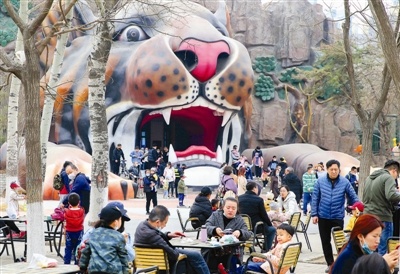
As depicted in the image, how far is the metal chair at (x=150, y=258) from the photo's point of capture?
787cm

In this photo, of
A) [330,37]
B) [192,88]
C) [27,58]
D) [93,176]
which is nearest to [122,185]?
[192,88]

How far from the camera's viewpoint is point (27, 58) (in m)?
9.05

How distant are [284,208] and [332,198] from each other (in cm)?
319

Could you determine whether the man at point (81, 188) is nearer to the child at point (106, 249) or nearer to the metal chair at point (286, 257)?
the metal chair at point (286, 257)

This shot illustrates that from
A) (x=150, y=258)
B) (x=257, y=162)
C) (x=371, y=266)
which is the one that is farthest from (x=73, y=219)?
(x=257, y=162)

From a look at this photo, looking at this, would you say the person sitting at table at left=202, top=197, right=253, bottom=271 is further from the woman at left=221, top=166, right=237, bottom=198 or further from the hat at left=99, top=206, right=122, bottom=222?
the woman at left=221, top=166, right=237, bottom=198

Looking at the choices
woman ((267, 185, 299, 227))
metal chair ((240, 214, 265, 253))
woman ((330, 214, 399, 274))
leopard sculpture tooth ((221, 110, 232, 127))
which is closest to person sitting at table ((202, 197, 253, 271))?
metal chair ((240, 214, 265, 253))

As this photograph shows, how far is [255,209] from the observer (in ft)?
38.0

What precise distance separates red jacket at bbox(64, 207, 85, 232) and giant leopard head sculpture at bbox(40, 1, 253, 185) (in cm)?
1887

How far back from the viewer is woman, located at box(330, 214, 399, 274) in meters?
5.22

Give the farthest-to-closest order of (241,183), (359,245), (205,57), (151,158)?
1. (205,57)
2. (151,158)
3. (241,183)
4. (359,245)

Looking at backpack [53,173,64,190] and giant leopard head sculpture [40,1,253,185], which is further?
giant leopard head sculpture [40,1,253,185]

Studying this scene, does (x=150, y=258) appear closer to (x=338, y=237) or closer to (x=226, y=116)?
(x=338, y=237)

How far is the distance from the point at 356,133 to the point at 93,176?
3365cm
